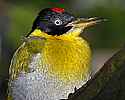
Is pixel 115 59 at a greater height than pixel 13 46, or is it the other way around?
pixel 115 59

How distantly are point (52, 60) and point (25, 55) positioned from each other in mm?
156

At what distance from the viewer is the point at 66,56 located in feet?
9.05

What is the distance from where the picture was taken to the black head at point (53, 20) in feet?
9.53

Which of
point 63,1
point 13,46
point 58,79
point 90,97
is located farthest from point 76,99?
point 63,1

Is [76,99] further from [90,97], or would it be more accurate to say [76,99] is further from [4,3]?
[4,3]

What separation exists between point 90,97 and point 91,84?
6 centimetres

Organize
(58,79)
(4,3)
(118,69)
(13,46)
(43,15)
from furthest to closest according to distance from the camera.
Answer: (4,3), (13,46), (43,15), (58,79), (118,69)

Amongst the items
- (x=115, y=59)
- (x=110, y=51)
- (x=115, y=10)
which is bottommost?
(x=110, y=51)

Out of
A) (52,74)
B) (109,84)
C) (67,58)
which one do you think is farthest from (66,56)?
(109,84)

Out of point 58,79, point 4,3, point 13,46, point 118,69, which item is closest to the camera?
point 118,69

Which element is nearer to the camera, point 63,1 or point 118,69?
point 118,69

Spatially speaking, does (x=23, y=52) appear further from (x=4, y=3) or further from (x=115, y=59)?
(x=4, y=3)

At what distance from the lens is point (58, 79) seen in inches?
104

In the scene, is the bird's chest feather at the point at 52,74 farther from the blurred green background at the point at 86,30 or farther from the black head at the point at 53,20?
the blurred green background at the point at 86,30
